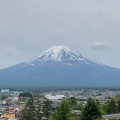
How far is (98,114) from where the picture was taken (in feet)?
60.5

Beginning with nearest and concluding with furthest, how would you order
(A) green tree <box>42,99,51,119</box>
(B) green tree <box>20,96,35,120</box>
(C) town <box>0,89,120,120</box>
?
1. (B) green tree <box>20,96,35,120</box>
2. (A) green tree <box>42,99,51,119</box>
3. (C) town <box>0,89,120,120</box>

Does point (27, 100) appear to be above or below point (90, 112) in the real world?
above

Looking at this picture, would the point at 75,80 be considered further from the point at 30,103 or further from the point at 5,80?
the point at 30,103

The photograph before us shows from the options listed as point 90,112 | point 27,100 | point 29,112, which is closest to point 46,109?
point 29,112

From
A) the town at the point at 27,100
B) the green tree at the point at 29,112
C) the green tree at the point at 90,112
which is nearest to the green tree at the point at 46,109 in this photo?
the town at the point at 27,100

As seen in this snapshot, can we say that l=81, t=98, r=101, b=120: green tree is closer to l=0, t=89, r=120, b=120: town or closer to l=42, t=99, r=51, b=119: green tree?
l=0, t=89, r=120, b=120: town

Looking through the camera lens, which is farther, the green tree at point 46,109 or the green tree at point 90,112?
the green tree at point 46,109

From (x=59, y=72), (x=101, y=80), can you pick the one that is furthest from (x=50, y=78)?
(x=101, y=80)

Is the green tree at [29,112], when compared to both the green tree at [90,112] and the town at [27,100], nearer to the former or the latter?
the town at [27,100]

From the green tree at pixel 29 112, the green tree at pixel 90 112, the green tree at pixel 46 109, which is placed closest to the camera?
the green tree at pixel 90 112

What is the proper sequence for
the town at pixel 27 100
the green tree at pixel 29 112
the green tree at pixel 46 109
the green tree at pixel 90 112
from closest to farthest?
the green tree at pixel 90 112
the green tree at pixel 29 112
the green tree at pixel 46 109
the town at pixel 27 100

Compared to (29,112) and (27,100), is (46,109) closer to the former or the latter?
(29,112)

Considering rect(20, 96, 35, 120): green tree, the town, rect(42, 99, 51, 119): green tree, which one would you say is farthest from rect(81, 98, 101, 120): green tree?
rect(42, 99, 51, 119): green tree

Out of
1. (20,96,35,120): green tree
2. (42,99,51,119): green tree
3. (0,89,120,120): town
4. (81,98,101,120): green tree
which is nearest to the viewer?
(81,98,101,120): green tree
